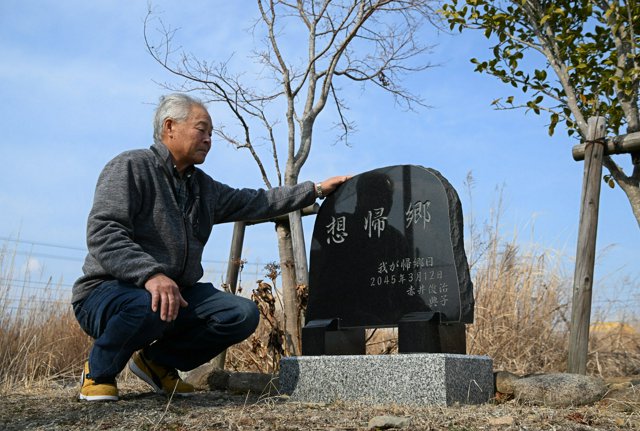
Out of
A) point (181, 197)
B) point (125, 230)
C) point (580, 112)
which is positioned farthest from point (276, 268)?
point (580, 112)

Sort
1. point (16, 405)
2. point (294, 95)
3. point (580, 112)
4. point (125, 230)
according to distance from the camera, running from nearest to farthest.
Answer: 1. point (125, 230)
2. point (16, 405)
3. point (580, 112)
4. point (294, 95)

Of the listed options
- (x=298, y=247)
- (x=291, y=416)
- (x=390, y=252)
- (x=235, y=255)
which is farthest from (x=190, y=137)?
(x=235, y=255)

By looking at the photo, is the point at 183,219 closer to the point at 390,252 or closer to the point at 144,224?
the point at 144,224

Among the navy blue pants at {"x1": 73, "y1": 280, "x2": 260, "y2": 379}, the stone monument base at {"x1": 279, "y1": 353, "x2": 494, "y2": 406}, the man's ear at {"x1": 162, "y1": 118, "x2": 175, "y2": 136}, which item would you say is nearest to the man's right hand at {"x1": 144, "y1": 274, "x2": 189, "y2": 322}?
the navy blue pants at {"x1": 73, "y1": 280, "x2": 260, "y2": 379}

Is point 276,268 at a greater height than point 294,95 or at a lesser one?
lesser

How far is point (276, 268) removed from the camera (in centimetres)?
507

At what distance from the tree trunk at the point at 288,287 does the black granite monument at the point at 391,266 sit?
1.00m

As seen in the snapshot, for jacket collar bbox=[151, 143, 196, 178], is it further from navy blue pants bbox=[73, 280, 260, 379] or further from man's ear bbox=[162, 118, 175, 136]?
navy blue pants bbox=[73, 280, 260, 379]

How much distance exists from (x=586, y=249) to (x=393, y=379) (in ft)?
5.68

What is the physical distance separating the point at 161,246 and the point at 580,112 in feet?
10.5

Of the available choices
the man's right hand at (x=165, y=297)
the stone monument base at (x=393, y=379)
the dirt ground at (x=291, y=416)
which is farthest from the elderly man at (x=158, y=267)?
the stone monument base at (x=393, y=379)

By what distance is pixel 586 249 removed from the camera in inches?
170

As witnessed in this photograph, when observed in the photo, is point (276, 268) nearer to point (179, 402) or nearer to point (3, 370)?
point (179, 402)

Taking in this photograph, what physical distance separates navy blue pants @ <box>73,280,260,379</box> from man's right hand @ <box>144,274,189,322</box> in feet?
0.45
